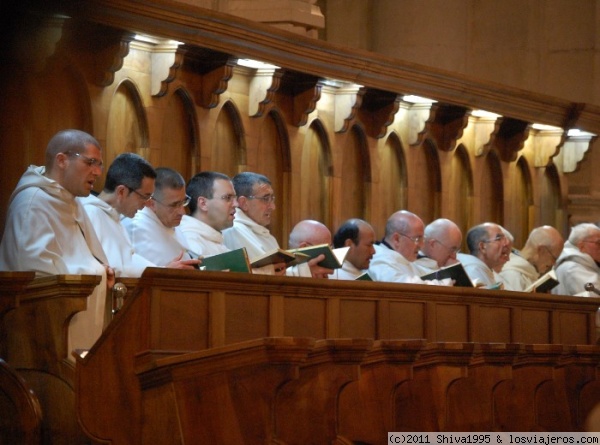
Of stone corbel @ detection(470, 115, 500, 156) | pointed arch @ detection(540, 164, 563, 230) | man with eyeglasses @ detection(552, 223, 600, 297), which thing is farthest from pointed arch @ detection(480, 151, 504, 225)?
man with eyeglasses @ detection(552, 223, 600, 297)

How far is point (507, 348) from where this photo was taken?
723 centimetres

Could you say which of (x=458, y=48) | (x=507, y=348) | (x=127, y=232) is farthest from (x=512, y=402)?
(x=458, y=48)

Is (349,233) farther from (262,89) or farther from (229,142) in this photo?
(262,89)

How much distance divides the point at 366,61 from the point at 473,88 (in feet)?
4.86

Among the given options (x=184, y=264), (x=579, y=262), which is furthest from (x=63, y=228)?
(x=579, y=262)

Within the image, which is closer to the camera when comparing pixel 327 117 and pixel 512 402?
pixel 512 402

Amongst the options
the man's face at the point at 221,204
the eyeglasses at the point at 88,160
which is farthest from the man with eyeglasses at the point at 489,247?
the eyeglasses at the point at 88,160

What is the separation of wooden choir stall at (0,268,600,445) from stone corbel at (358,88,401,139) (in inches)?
143

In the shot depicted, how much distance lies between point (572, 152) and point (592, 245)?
1.86 metres

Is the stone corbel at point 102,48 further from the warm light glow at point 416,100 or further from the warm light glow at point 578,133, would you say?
the warm light glow at point 578,133

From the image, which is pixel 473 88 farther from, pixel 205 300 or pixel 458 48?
pixel 205 300

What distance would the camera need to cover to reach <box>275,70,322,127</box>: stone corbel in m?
10.2

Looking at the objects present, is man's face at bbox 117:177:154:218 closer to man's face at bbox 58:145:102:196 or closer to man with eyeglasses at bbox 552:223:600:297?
man's face at bbox 58:145:102:196

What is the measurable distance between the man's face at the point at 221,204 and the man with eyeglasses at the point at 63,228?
153 cm
